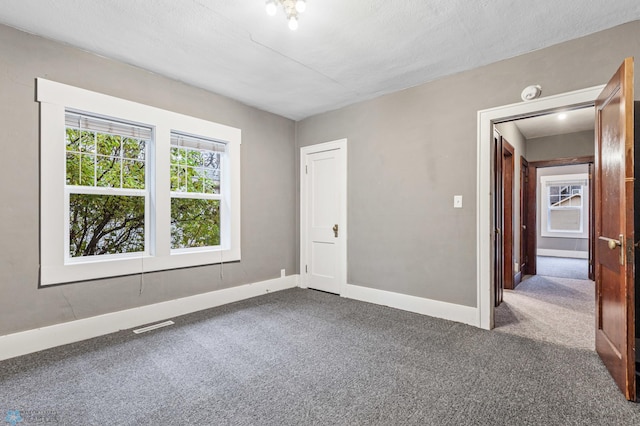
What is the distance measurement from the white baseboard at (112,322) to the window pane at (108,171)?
4.17 feet

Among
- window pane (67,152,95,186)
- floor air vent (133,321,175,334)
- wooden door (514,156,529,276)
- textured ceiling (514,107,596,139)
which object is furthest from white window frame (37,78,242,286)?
wooden door (514,156,529,276)

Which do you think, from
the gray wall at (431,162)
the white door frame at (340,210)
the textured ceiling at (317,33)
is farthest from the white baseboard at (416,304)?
the textured ceiling at (317,33)

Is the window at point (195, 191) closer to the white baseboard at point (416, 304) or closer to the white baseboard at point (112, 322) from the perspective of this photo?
the white baseboard at point (112, 322)

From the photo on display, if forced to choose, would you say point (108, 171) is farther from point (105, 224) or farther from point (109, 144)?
point (105, 224)

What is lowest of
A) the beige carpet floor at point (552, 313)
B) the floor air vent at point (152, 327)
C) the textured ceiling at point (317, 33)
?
the beige carpet floor at point (552, 313)

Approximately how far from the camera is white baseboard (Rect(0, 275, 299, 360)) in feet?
7.80

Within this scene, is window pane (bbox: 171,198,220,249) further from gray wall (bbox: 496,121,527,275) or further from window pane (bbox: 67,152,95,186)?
gray wall (bbox: 496,121,527,275)

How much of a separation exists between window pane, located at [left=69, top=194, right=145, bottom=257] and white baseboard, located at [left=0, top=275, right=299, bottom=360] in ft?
2.53

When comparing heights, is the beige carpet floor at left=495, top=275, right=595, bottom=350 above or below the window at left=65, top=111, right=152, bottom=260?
below

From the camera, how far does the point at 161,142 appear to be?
3.19 meters

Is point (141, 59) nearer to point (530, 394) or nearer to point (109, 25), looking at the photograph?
point (109, 25)

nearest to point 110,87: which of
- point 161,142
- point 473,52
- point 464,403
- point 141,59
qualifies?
point 141,59

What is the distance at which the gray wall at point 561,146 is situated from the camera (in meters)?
5.25

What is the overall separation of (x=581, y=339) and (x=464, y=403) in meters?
1.71
